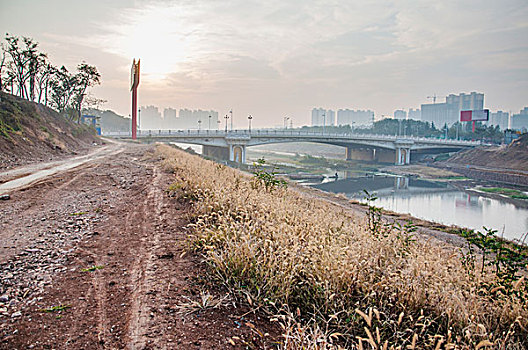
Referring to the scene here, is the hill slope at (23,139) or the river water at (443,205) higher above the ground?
the hill slope at (23,139)

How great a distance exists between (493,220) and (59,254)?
3151 centimetres

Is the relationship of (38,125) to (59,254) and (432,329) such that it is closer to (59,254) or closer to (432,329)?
(59,254)

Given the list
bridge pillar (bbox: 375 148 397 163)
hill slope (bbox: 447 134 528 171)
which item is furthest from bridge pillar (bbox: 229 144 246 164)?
hill slope (bbox: 447 134 528 171)

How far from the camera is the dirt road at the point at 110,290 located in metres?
3.24

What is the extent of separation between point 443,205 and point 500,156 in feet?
130

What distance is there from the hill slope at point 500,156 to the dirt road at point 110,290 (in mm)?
65991

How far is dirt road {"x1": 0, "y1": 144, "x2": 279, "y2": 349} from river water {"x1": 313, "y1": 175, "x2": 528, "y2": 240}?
1801cm

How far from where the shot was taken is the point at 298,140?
67.6 m

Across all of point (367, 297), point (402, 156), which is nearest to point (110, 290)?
point (367, 297)

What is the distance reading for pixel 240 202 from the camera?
24.5 ft

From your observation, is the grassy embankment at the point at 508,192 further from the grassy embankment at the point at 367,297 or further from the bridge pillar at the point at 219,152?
the grassy embankment at the point at 367,297

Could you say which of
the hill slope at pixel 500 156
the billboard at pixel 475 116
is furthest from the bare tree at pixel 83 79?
the billboard at pixel 475 116

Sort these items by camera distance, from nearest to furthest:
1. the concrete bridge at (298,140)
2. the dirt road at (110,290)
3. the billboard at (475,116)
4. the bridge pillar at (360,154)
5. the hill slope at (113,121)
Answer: the dirt road at (110,290), the concrete bridge at (298,140), the bridge pillar at (360,154), the billboard at (475,116), the hill slope at (113,121)

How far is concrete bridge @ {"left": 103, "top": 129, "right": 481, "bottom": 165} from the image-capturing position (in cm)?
5966
